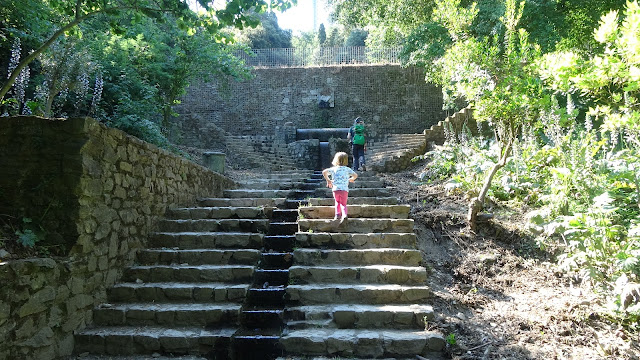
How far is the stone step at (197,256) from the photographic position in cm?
491

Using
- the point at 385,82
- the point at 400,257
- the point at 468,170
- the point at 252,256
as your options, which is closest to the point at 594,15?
the point at 468,170

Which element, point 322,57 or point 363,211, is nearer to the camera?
point 363,211

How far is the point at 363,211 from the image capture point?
5.72 m

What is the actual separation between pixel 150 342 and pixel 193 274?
97cm

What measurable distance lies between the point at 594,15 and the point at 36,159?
12.5 m

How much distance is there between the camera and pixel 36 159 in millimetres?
3822

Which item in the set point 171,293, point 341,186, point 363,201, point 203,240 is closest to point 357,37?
point 363,201

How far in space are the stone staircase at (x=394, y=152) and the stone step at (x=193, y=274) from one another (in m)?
6.82

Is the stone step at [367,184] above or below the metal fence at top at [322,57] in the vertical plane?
below

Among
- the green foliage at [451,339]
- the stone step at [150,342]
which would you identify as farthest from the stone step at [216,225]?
the green foliage at [451,339]

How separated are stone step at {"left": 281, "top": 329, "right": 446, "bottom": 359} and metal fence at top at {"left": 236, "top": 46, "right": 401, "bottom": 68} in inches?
659

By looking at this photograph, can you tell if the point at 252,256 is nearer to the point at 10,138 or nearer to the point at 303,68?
the point at 10,138

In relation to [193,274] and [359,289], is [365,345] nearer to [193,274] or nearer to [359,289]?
[359,289]

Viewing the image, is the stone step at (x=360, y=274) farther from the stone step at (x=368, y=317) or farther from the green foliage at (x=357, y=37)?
the green foliage at (x=357, y=37)
